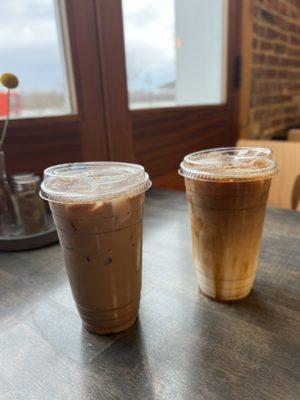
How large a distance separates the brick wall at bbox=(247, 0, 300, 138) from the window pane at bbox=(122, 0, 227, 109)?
0.34m

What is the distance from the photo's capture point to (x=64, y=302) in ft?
1.65

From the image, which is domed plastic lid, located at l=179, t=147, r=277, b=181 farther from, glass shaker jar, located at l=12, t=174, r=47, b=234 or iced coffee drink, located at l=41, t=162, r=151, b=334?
glass shaker jar, located at l=12, t=174, r=47, b=234

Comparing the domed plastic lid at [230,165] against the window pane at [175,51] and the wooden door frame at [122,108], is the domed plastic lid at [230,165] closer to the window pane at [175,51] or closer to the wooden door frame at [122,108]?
the wooden door frame at [122,108]

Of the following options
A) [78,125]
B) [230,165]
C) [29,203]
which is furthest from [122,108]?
[230,165]

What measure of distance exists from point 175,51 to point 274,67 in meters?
1.13

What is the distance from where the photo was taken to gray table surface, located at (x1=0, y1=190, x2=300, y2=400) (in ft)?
1.10

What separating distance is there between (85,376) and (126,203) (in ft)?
0.66

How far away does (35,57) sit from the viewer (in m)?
1.01

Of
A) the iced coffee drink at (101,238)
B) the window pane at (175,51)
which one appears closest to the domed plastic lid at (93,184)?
the iced coffee drink at (101,238)

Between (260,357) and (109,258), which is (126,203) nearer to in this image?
(109,258)

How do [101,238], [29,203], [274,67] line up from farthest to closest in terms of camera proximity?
[274,67] < [29,203] < [101,238]

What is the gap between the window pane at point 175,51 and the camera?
1312 mm

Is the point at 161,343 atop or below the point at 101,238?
below

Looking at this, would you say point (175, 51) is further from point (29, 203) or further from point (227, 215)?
point (227, 215)
